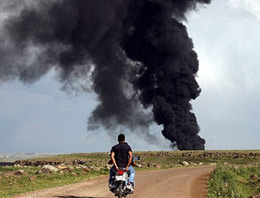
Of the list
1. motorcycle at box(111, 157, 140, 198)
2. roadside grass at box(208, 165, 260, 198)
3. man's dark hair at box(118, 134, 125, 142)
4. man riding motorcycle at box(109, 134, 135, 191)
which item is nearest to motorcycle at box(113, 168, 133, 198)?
motorcycle at box(111, 157, 140, 198)

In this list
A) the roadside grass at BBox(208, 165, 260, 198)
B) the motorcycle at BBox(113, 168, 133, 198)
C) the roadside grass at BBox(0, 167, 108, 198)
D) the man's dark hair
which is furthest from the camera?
the roadside grass at BBox(0, 167, 108, 198)

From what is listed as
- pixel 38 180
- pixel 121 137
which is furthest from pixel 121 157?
pixel 38 180

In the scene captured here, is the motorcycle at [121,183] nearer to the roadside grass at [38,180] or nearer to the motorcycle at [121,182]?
the motorcycle at [121,182]

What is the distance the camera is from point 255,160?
83188 millimetres

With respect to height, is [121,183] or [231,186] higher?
[121,183]

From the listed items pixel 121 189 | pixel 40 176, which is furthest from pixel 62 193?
pixel 40 176

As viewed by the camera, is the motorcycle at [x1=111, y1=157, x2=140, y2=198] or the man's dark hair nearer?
the motorcycle at [x1=111, y1=157, x2=140, y2=198]

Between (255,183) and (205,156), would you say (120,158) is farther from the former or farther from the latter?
(205,156)

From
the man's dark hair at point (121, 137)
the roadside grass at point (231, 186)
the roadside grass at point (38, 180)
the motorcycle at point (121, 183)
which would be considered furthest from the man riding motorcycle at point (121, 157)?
the roadside grass at point (38, 180)

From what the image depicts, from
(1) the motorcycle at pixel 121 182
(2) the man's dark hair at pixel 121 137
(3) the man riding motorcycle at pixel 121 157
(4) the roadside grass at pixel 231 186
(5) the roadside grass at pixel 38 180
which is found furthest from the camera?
(5) the roadside grass at pixel 38 180

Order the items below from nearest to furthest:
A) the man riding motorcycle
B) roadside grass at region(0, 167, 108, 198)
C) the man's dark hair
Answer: the man riding motorcycle, the man's dark hair, roadside grass at region(0, 167, 108, 198)

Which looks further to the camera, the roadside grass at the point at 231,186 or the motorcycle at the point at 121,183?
the roadside grass at the point at 231,186

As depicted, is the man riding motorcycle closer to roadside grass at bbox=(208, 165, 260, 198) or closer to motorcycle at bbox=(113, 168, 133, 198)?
motorcycle at bbox=(113, 168, 133, 198)

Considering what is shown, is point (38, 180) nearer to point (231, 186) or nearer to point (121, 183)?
point (231, 186)
